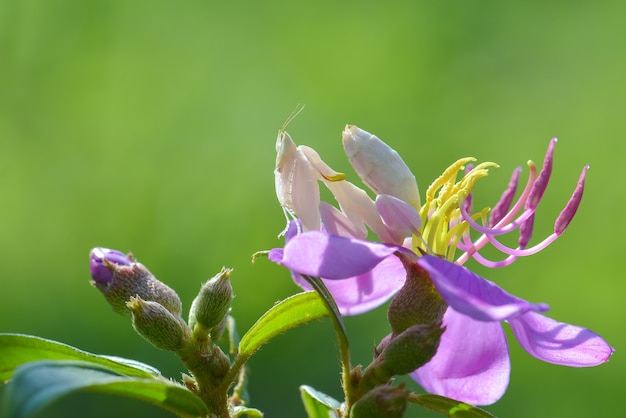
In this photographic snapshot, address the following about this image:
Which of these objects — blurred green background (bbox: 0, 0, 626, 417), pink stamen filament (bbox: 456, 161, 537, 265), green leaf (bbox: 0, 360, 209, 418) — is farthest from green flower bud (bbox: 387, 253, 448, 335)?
blurred green background (bbox: 0, 0, 626, 417)

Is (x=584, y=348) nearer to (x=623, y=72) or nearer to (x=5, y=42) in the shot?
(x=623, y=72)

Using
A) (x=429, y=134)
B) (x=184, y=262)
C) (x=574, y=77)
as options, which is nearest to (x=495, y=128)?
(x=429, y=134)

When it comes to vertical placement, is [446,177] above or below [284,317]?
above

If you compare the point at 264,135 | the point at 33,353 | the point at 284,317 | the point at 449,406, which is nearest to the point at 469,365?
the point at 449,406

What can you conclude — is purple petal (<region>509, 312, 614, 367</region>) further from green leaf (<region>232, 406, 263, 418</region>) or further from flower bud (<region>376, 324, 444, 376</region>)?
green leaf (<region>232, 406, 263, 418</region>)

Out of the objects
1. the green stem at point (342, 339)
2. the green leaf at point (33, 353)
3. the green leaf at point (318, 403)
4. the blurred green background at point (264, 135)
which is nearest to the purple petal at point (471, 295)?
the green stem at point (342, 339)

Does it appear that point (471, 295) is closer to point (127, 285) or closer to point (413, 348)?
point (413, 348)
